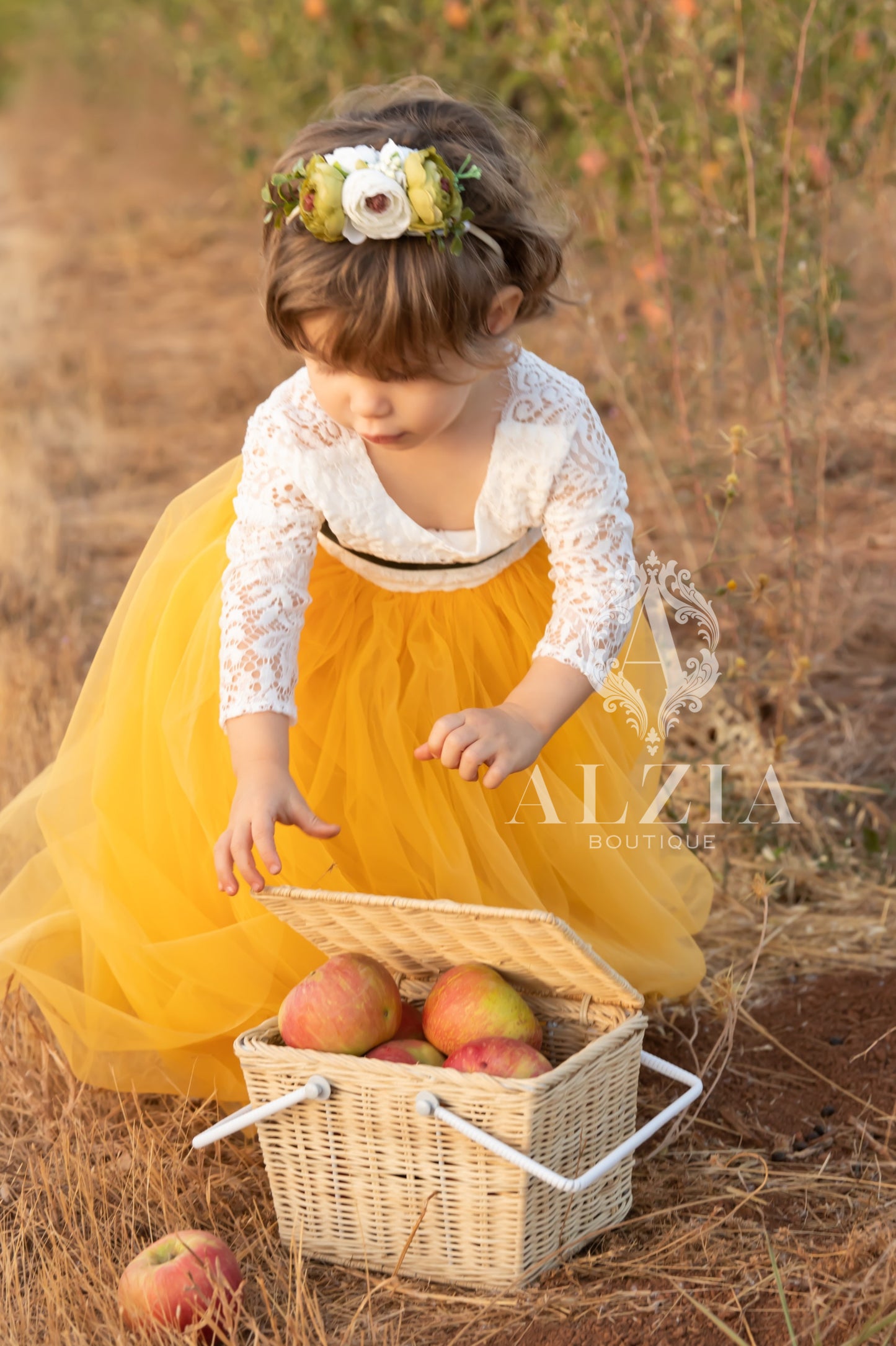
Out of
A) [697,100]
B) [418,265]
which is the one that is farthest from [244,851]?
[697,100]

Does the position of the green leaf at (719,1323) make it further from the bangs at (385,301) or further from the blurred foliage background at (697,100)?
the blurred foliage background at (697,100)

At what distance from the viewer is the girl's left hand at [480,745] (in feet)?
5.39

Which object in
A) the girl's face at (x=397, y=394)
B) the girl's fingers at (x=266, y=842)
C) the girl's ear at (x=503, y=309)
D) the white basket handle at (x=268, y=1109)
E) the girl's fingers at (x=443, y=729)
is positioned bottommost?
the white basket handle at (x=268, y=1109)

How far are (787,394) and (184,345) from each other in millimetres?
4409

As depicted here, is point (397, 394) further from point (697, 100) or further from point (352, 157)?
point (697, 100)

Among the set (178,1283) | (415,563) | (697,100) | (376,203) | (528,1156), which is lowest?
(178,1283)

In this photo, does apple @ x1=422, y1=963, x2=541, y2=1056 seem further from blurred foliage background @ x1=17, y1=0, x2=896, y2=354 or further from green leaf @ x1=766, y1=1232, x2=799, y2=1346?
blurred foliage background @ x1=17, y1=0, x2=896, y2=354

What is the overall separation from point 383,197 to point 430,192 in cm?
5

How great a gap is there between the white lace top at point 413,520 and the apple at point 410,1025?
40 cm

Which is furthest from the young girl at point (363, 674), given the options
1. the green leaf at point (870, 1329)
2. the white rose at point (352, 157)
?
the green leaf at point (870, 1329)

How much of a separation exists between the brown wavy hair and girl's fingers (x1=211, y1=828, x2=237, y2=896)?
584 millimetres

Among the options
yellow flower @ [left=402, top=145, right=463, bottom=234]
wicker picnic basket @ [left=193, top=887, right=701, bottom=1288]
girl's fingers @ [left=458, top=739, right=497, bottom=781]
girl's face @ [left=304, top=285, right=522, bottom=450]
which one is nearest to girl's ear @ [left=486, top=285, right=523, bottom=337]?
girl's face @ [left=304, top=285, right=522, bottom=450]

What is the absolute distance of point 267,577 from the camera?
1.81m

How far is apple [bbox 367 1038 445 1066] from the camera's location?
5.34ft
